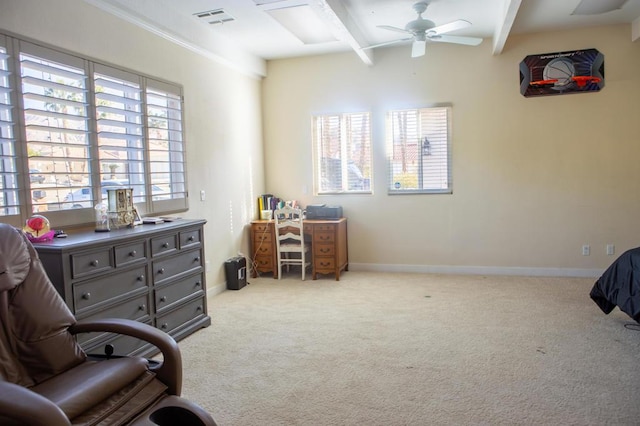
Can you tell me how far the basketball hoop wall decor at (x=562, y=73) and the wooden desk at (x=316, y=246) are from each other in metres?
2.83

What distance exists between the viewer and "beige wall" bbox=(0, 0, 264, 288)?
3082mm

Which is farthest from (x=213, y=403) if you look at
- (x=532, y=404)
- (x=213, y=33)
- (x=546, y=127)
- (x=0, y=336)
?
(x=546, y=127)

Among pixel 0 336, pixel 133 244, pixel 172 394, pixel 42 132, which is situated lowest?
pixel 172 394

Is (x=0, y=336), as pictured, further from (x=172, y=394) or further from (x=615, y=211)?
(x=615, y=211)

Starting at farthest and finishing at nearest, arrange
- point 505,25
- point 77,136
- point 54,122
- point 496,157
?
point 496,157, point 505,25, point 77,136, point 54,122

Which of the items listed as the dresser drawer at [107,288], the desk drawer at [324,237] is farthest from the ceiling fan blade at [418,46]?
the dresser drawer at [107,288]

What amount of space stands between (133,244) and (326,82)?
374 centimetres

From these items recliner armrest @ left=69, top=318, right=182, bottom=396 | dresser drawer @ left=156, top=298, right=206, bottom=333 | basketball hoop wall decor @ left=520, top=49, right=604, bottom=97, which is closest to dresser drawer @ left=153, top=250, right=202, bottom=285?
dresser drawer @ left=156, top=298, right=206, bottom=333

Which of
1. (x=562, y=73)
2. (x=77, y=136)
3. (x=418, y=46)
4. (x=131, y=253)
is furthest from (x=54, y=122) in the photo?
(x=562, y=73)

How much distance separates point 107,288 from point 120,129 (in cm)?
143

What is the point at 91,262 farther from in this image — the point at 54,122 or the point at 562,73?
the point at 562,73

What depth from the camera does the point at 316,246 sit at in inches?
217

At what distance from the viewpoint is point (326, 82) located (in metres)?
5.95

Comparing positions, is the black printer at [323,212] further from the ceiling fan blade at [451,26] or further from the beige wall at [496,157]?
the ceiling fan blade at [451,26]
